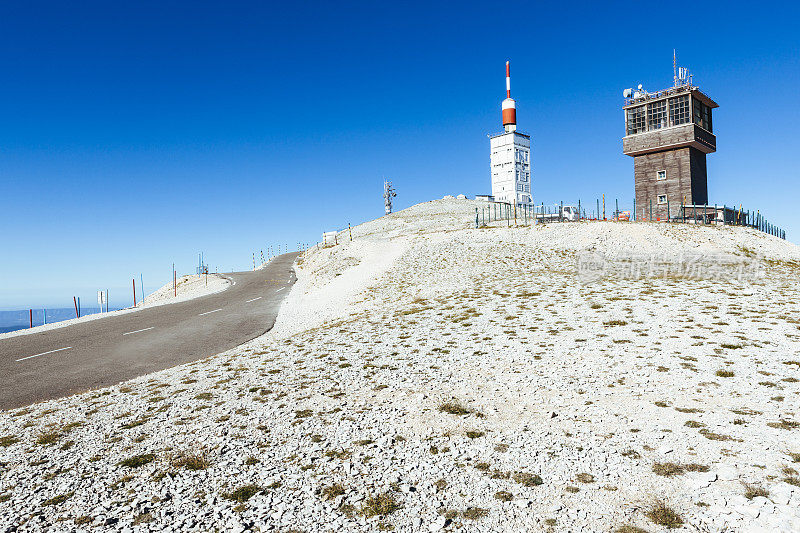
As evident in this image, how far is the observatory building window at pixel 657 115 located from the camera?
5031 centimetres

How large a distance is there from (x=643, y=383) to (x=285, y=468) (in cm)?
789

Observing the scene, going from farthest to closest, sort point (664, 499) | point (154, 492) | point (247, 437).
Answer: point (247, 437)
point (154, 492)
point (664, 499)

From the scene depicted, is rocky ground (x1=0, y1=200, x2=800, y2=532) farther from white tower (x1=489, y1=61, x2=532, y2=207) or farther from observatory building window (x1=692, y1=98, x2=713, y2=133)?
white tower (x1=489, y1=61, x2=532, y2=207)

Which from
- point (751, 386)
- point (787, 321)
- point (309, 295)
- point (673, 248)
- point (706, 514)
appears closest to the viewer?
point (706, 514)

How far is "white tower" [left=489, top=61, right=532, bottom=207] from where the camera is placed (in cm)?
9981

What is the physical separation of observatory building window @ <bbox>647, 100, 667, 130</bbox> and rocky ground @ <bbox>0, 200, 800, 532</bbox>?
132 ft

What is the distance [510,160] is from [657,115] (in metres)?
49.5

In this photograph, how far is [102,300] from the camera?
3556 cm

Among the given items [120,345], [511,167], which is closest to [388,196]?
[511,167]

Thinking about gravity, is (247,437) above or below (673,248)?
below

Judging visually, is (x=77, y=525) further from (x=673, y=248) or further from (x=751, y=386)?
(x=673, y=248)

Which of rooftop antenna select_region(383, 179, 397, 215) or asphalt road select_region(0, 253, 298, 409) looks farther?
rooftop antenna select_region(383, 179, 397, 215)

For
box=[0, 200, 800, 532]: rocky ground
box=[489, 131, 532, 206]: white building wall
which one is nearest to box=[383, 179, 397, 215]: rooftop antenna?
box=[489, 131, 532, 206]: white building wall

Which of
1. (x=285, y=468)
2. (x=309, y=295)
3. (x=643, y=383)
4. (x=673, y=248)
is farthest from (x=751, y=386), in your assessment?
(x=673, y=248)
